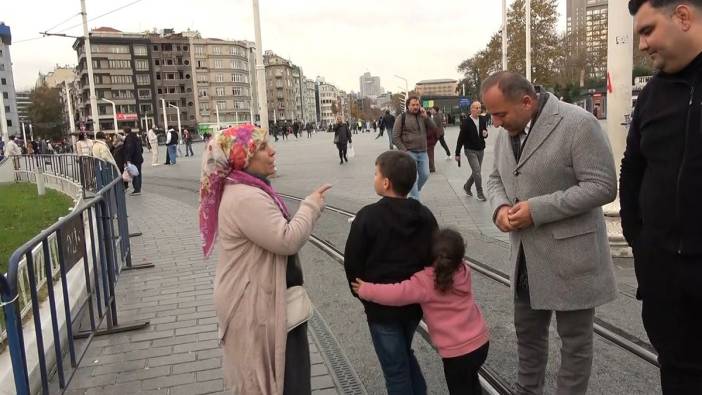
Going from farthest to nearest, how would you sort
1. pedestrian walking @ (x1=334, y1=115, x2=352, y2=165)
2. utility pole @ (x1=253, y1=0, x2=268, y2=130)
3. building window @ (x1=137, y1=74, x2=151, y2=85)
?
building window @ (x1=137, y1=74, x2=151, y2=85)
pedestrian walking @ (x1=334, y1=115, x2=352, y2=165)
utility pole @ (x1=253, y1=0, x2=268, y2=130)

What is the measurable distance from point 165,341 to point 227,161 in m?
2.59

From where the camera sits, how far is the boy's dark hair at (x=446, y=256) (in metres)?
2.72

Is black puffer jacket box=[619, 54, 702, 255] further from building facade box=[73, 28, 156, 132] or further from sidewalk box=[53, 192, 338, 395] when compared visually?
building facade box=[73, 28, 156, 132]

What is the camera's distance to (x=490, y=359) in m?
3.93

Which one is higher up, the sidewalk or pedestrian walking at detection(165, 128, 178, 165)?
pedestrian walking at detection(165, 128, 178, 165)

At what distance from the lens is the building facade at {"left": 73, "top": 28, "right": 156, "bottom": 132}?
112 metres

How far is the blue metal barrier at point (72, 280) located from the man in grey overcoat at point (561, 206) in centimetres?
249

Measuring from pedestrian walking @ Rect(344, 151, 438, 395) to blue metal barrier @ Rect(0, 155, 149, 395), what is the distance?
1643 millimetres

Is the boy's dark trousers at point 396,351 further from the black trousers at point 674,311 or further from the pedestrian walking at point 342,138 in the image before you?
the pedestrian walking at point 342,138

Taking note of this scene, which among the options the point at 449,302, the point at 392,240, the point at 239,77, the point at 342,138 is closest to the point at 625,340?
the point at 449,302

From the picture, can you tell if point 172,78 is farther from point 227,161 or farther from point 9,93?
point 227,161

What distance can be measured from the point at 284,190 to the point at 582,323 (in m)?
10.7

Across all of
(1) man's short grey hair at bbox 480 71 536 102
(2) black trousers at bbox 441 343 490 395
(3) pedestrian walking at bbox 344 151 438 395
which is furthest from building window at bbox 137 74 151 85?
(2) black trousers at bbox 441 343 490 395

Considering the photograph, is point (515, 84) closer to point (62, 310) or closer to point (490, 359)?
point (490, 359)
